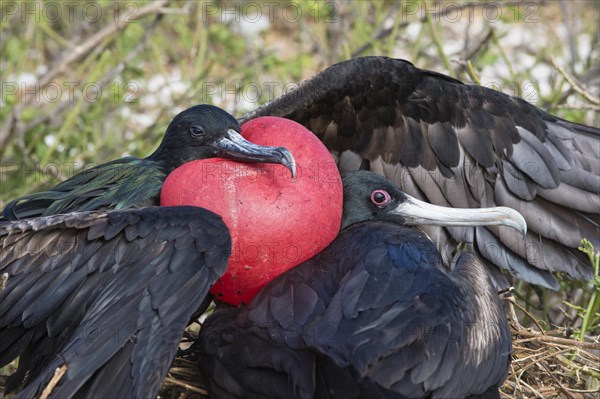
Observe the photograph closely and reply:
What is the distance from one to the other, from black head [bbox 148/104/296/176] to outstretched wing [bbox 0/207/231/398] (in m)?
0.50

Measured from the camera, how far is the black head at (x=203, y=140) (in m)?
3.85

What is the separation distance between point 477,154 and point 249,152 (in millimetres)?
1255

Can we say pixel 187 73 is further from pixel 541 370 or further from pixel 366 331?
pixel 366 331

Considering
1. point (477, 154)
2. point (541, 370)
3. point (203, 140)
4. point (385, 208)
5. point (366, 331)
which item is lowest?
point (541, 370)

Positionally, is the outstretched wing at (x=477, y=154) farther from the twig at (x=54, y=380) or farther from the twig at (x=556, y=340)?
the twig at (x=54, y=380)

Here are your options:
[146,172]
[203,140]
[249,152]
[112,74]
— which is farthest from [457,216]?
[112,74]

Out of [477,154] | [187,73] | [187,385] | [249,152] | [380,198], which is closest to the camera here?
[187,385]

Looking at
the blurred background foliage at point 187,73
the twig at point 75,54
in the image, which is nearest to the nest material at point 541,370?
the blurred background foliage at point 187,73

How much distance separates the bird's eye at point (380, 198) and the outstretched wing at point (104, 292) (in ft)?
2.88

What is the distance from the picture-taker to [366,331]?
10.9 feet

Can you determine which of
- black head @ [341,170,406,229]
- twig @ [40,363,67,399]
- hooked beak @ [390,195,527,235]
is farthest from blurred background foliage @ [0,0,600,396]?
twig @ [40,363,67,399]

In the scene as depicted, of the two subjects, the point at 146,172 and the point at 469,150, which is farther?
the point at 469,150

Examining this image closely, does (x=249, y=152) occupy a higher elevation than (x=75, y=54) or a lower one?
higher

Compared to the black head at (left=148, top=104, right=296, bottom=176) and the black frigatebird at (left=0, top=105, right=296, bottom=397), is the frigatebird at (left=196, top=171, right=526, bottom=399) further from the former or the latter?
the black head at (left=148, top=104, right=296, bottom=176)
